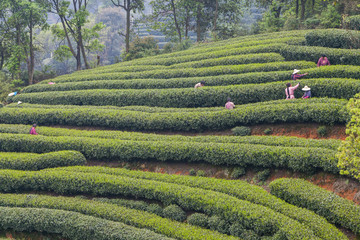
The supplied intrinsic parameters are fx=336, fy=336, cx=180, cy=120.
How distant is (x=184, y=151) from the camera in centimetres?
1800

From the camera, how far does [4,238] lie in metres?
15.7

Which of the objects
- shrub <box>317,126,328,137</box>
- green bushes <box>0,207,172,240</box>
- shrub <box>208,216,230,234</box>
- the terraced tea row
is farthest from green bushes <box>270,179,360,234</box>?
the terraced tea row

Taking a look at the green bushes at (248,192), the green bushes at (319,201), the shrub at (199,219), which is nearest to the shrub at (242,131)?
the green bushes at (248,192)

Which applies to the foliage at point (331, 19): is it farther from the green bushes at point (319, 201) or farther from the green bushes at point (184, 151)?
the green bushes at point (319, 201)

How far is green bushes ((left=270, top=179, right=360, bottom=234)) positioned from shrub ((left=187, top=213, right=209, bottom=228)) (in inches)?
122

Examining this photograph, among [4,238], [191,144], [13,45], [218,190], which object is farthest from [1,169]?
[13,45]

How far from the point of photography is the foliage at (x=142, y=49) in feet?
138

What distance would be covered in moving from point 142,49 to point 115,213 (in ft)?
102

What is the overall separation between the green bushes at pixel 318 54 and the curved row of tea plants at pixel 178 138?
31.0 ft

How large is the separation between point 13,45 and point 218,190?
3090 centimetres

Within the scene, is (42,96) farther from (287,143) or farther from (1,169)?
(287,143)

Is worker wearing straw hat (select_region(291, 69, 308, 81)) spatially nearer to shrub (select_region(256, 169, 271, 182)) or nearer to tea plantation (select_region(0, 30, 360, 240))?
tea plantation (select_region(0, 30, 360, 240))

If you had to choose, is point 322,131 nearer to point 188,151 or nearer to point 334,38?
point 188,151

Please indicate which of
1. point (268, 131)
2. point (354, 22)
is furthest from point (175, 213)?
point (354, 22)
